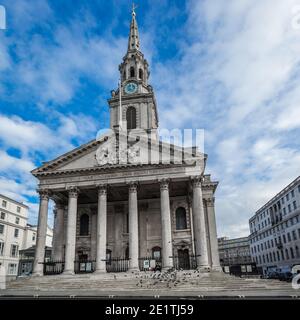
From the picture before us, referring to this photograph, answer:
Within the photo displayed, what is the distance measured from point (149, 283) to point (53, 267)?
1265 cm

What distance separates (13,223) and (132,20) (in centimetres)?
4249

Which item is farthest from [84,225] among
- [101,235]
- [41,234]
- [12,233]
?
[12,233]

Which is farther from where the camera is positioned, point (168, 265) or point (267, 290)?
point (168, 265)

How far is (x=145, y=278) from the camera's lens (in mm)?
25062

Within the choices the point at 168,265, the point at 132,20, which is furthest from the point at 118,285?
the point at 132,20

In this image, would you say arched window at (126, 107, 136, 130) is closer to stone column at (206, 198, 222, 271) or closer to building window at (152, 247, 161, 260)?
stone column at (206, 198, 222, 271)

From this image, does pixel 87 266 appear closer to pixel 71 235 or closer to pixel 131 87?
pixel 71 235

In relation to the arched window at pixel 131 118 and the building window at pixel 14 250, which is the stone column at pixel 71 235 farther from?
the building window at pixel 14 250

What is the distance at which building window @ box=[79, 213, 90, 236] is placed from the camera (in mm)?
36303

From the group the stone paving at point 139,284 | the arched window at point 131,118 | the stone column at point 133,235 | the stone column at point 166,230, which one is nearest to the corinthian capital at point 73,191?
the stone column at point 133,235

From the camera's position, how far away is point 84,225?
36.8 meters

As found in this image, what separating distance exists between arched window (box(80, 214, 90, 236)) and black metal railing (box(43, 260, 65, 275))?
500cm
